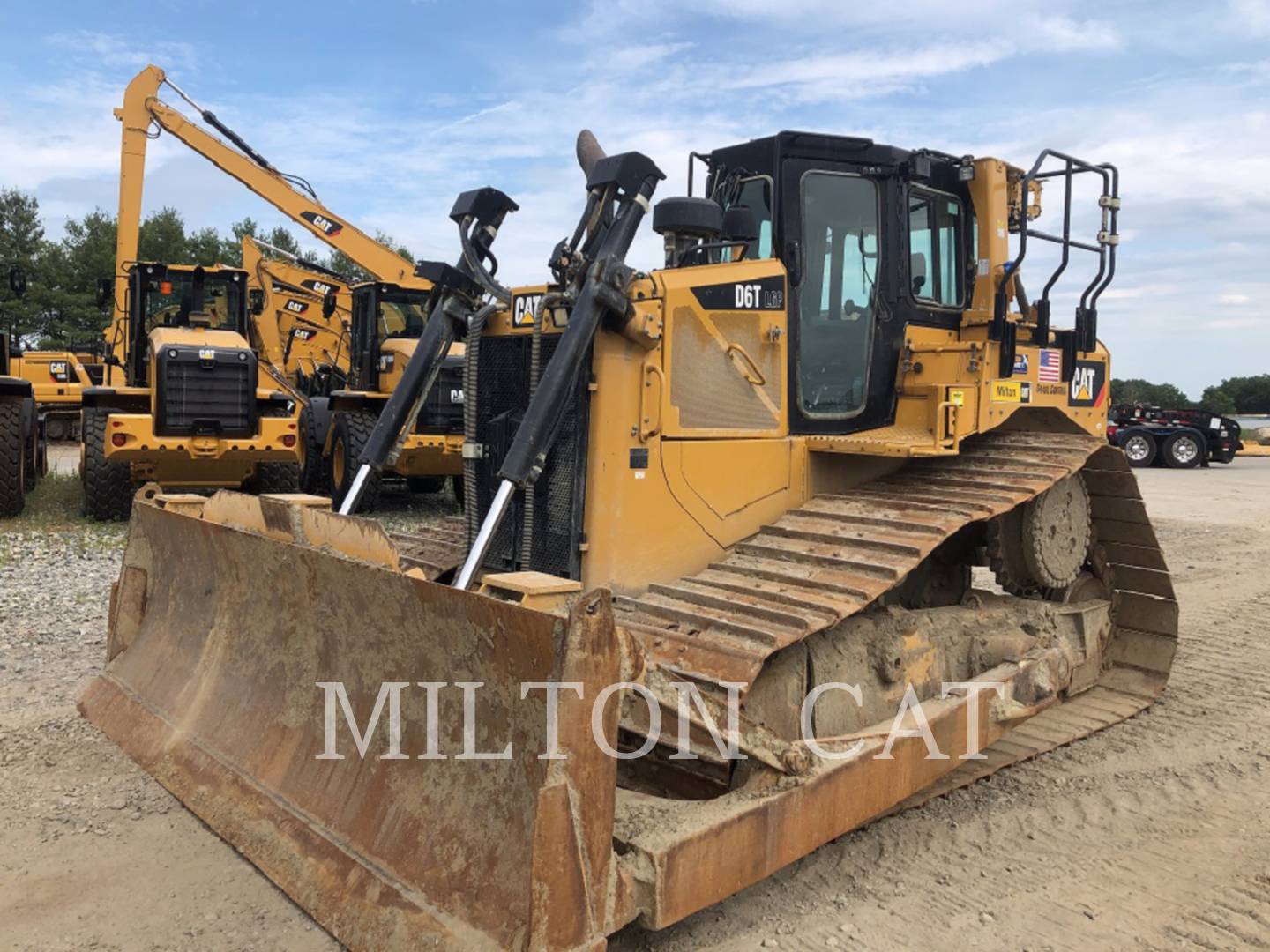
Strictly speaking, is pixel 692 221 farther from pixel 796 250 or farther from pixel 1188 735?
pixel 1188 735

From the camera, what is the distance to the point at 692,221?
4.26 m

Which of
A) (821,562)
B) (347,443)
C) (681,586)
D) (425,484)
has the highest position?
(347,443)

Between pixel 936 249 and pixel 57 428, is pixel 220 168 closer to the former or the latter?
pixel 57 428

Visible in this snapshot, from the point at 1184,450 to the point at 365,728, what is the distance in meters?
25.0

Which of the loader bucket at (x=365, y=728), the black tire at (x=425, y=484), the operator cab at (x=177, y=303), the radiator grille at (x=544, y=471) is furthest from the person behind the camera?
the black tire at (x=425, y=484)

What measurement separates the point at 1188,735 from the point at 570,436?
3.48m

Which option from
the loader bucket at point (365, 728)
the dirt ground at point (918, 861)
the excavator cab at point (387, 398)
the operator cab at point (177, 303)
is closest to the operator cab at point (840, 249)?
the dirt ground at point (918, 861)

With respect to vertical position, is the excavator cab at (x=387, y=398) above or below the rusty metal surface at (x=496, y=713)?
above

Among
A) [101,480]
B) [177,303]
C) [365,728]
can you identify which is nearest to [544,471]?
[365,728]

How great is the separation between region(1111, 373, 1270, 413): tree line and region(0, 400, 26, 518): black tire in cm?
4650

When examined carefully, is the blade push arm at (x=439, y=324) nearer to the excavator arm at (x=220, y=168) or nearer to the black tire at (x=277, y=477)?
the black tire at (x=277, y=477)

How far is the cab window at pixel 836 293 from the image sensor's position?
15.7 feet

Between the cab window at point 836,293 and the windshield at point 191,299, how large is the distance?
9.76 m

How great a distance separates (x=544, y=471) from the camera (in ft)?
14.2
